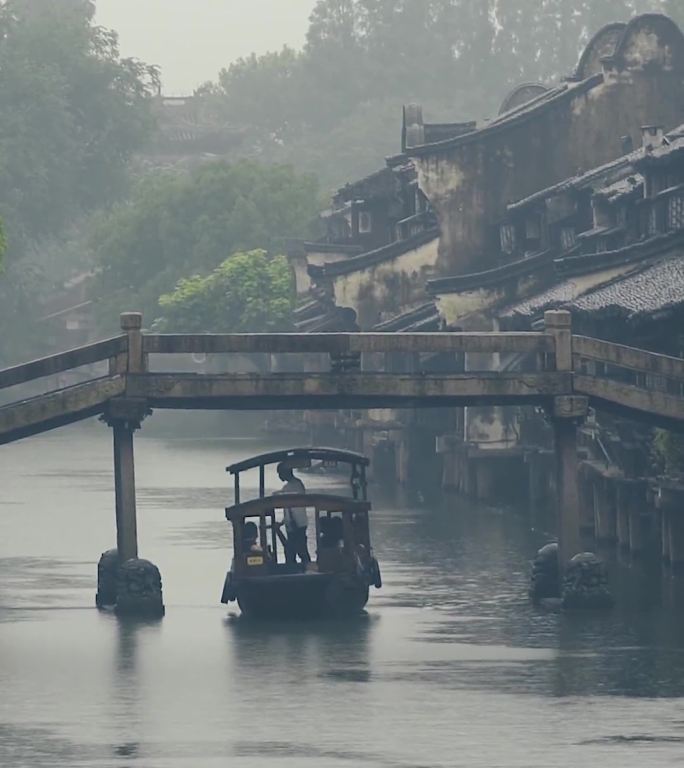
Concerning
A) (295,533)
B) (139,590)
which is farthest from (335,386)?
(139,590)

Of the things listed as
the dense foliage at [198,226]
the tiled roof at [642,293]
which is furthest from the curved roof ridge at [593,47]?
the dense foliage at [198,226]

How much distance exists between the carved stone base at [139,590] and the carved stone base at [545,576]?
8266mm

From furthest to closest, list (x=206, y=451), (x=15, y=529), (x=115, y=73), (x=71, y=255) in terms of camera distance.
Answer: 1. (x=71, y=255)
2. (x=115, y=73)
3. (x=206, y=451)
4. (x=15, y=529)

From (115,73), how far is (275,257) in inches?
1646

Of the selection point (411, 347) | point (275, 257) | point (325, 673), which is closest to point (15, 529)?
point (411, 347)

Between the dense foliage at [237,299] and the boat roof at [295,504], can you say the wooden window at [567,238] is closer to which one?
the boat roof at [295,504]

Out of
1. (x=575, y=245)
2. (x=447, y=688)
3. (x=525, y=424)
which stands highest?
(x=575, y=245)

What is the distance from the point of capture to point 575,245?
8875 cm

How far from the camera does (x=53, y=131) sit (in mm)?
171375

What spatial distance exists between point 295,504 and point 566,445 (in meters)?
6.21

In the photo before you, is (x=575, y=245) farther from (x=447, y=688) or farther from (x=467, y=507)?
(x=447, y=688)

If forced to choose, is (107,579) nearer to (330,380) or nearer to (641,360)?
(330,380)

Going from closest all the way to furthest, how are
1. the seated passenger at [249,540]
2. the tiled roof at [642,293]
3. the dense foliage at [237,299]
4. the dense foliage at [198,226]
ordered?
the seated passenger at [249,540] < the tiled roof at [642,293] < the dense foliage at [237,299] < the dense foliage at [198,226]

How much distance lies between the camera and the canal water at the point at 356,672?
4475 cm
